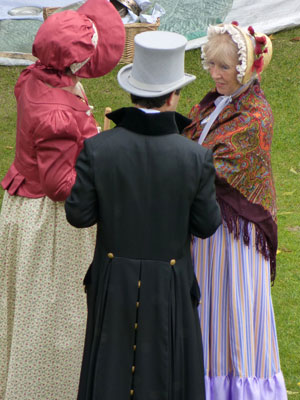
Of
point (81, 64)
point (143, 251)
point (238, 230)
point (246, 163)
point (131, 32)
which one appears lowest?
point (131, 32)

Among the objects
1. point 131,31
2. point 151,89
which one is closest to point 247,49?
point 151,89

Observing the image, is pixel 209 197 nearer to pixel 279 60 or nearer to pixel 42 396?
pixel 42 396

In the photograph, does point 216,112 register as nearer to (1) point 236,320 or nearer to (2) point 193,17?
(1) point 236,320

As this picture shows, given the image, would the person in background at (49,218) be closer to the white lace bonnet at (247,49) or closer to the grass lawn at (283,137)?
the white lace bonnet at (247,49)

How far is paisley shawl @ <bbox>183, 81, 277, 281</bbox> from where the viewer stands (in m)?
3.31

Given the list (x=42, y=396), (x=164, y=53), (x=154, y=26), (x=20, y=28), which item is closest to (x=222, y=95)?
(x=164, y=53)

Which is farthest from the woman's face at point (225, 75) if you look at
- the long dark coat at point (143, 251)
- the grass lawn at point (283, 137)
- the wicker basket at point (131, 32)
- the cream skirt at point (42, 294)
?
the wicker basket at point (131, 32)

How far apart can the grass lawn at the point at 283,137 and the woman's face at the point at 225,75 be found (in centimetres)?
175

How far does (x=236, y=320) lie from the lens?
351 centimetres

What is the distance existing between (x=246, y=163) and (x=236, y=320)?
75cm

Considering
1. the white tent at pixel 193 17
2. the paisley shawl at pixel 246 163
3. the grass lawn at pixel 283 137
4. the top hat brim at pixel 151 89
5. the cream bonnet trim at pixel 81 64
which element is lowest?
the grass lawn at pixel 283 137

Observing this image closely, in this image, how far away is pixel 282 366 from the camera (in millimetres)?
4309

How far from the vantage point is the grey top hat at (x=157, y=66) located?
289 cm

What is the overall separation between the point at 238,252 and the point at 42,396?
1.19 metres
